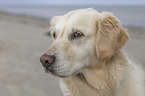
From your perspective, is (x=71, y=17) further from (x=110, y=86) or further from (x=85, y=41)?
(x=110, y=86)

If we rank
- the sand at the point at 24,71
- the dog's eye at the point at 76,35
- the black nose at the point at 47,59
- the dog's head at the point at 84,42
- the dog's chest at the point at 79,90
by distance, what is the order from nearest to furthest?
the black nose at the point at 47,59 → the dog's head at the point at 84,42 → the dog's eye at the point at 76,35 → the dog's chest at the point at 79,90 → the sand at the point at 24,71

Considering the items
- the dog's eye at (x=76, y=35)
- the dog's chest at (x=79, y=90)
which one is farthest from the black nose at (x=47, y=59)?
the dog's chest at (x=79, y=90)

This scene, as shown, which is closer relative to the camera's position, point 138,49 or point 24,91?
point 24,91

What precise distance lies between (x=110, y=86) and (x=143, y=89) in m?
0.58

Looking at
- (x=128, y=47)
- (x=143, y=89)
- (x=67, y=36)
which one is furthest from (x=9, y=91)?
(x=128, y=47)

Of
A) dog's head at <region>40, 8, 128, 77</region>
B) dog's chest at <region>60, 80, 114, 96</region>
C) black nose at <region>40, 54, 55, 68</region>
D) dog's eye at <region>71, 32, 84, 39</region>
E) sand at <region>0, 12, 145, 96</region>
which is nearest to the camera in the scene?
black nose at <region>40, 54, 55, 68</region>

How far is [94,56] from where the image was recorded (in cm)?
244

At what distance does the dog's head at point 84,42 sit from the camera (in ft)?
7.36

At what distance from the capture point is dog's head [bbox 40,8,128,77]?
224cm

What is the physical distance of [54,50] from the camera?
2217mm

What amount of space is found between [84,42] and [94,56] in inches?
9.7

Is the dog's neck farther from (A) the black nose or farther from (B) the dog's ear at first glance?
(A) the black nose

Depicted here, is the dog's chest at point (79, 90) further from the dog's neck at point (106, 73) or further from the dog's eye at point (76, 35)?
the dog's eye at point (76, 35)

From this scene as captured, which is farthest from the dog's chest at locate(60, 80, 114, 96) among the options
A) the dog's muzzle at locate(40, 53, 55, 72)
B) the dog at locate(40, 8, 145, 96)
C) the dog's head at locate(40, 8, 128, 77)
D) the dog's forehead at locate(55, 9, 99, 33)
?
the dog's forehead at locate(55, 9, 99, 33)
